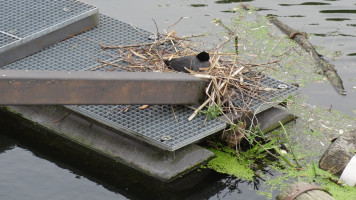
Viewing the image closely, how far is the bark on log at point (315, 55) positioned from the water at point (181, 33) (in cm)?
9

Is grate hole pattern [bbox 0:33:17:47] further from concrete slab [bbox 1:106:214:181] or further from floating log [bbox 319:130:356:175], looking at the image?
floating log [bbox 319:130:356:175]

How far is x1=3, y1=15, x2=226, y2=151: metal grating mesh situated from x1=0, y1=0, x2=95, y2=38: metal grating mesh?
0.84ft

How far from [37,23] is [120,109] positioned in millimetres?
1682

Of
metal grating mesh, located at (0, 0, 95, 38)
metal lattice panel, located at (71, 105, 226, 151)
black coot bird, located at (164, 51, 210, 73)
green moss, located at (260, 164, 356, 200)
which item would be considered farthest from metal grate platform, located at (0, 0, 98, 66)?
green moss, located at (260, 164, 356, 200)

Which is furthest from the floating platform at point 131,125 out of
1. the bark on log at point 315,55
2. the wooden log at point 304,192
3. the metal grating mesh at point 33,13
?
the bark on log at point 315,55

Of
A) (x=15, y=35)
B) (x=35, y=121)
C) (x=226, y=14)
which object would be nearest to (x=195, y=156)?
(x=35, y=121)

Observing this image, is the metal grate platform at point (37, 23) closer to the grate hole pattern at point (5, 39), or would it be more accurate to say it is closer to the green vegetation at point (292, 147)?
the grate hole pattern at point (5, 39)

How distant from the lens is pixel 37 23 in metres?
7.36

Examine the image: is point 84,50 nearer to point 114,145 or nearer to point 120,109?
point 120,109

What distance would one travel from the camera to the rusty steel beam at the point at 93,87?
533 centimetres

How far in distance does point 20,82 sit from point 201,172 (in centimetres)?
178

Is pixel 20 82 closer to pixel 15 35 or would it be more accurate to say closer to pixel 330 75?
pixel 15 35

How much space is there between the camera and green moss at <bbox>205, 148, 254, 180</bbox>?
6.10 m

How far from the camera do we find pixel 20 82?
5.31 metres
